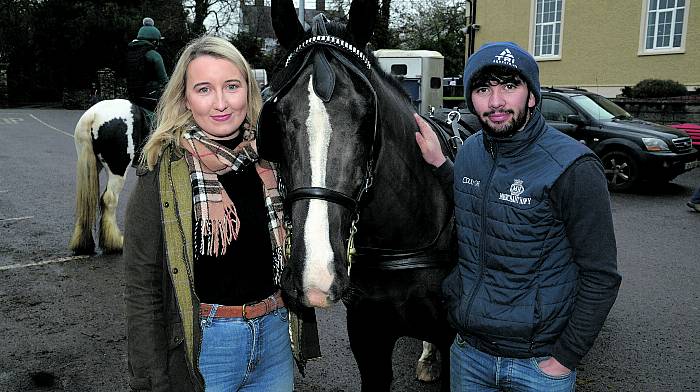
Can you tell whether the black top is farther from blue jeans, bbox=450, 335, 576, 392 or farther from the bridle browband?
blue jeans, bbox=450, 335, 576, 392

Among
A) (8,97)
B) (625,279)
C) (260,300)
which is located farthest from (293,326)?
(8,97)

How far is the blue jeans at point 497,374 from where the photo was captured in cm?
193

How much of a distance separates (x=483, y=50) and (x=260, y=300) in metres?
1.28

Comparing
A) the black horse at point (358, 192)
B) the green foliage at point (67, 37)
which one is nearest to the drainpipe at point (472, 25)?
the green foliage at point (67, 37)

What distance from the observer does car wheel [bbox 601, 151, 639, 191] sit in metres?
10.1

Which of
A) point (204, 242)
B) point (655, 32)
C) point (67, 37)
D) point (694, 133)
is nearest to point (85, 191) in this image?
point (204, 242)

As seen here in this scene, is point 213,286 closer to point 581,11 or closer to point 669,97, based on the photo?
point 669,97

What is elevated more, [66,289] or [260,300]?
[260,300]

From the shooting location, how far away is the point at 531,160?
190 cm

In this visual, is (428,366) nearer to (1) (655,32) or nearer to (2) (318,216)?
(2) (318,216)

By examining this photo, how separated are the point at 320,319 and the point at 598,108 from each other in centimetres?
866

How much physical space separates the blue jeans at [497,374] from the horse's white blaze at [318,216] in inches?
32.4

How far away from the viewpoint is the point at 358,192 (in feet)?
5.94

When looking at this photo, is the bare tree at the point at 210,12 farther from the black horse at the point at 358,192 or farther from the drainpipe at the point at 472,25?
the black horse at the point at 358,192
